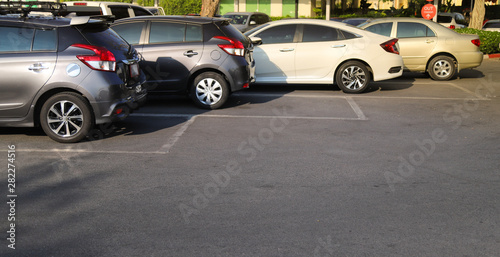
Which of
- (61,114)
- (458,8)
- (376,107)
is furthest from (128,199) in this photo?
(458,8)

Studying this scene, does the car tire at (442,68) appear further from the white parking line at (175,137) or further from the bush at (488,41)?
the white parking line at (175,137)

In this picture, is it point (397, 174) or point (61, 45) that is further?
point (61, 45)

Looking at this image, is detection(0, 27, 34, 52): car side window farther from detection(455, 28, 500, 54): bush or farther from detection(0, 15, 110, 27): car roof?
detection(455, 28, 500, 54): bush

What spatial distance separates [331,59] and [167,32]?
3815 mm

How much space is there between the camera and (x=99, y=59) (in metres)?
7.43

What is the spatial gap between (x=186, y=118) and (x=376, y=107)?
374 centimetres

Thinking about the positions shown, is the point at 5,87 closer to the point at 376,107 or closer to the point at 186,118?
the point at 186,118

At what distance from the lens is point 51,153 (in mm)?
7125

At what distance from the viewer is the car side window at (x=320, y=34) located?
12273 mm

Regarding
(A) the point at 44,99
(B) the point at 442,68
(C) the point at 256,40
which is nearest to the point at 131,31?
(C) the point at 256,40

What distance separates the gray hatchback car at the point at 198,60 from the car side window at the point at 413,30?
19.6 feet

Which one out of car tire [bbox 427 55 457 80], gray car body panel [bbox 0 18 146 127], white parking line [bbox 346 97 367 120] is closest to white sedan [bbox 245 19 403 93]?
white parking line [bbox 346 97 367 120]

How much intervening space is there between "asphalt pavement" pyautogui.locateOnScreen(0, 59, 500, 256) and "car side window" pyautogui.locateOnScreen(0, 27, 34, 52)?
1.31 metres

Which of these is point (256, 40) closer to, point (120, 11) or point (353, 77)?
point (353, 77)
